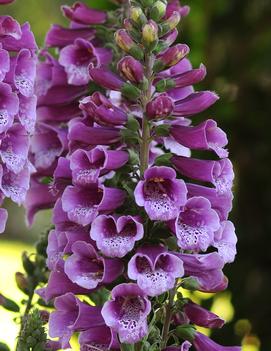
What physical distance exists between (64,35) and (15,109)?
16.9 inches

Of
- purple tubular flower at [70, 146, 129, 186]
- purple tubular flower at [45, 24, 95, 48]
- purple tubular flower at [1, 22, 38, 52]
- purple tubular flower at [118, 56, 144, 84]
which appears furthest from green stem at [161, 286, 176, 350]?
purple tubular flower at [45, 24, 95, 48]

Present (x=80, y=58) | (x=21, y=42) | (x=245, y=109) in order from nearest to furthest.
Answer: (x=21, y=42)
(x=80, y=58)
(x=245, y=109)

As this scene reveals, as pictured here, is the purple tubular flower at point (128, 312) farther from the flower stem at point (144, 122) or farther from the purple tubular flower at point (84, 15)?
the purple tubular flower at point (84, 15)

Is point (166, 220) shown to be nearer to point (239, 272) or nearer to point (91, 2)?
point (239, 272)

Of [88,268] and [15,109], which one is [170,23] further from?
[88,268]

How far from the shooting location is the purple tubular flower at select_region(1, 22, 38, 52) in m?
1.37

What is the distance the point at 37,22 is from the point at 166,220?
15.5 ft

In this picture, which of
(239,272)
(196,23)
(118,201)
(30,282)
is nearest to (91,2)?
(196,23)

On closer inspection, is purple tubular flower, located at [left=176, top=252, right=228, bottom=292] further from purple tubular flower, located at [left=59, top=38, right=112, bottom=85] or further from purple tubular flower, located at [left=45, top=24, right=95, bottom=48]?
purple tubular flower, located at [left=45, top=24, right=95, bottom=48]

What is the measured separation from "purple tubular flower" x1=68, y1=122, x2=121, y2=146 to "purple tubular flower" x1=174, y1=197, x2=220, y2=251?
6.7 inches

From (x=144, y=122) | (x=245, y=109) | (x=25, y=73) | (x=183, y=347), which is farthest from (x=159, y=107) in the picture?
(x=245, y=109)

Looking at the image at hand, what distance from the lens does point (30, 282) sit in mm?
1633

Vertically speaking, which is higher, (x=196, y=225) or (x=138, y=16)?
(x=138, y=16)

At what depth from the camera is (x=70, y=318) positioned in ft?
4.20
